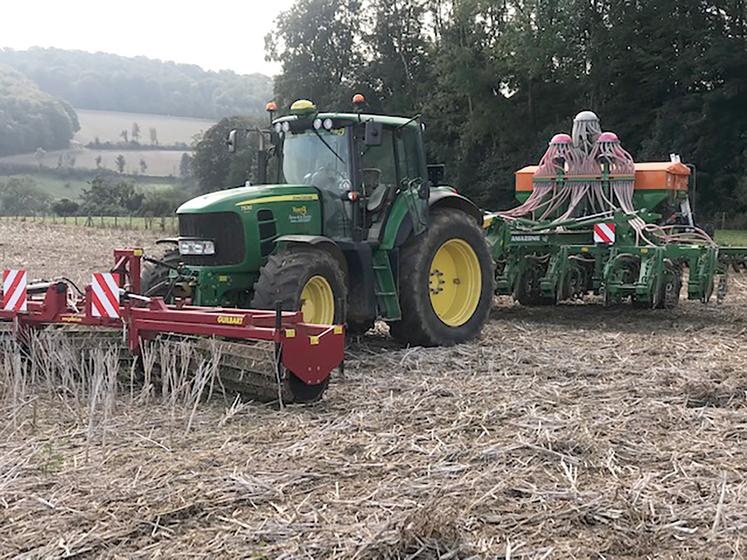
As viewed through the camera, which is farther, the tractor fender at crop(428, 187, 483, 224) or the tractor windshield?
the tractor fender at crop(428, 187, 483, 224)

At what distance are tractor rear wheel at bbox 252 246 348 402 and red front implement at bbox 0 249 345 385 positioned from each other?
1.76ft

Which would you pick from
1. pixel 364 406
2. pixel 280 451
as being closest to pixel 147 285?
pixel 364 406

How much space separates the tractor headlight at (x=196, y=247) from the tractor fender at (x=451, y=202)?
220 cm

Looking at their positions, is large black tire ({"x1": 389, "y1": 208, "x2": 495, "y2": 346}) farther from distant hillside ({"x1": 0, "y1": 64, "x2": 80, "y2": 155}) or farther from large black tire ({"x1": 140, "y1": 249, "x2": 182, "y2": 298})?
distant hillside ({"x1": 0, "y1": 64, "x2": 80, "y2": 155})

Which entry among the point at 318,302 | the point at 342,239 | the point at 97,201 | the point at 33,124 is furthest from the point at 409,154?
the point at 33,124

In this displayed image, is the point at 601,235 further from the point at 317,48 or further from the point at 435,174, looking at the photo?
the point at 317,48

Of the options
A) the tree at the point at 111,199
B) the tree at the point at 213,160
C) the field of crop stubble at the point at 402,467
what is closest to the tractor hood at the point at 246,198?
the field of crop stubble at the point at 402,467

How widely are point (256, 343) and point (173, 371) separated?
54cm

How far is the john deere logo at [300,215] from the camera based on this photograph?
293 inches

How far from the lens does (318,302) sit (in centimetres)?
702

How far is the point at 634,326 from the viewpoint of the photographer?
9.57m

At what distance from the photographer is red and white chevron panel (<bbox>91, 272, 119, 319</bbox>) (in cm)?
598

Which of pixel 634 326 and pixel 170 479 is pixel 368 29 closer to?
pixel 634 326

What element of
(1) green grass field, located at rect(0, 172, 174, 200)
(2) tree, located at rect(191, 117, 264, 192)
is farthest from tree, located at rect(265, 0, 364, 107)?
(1) green grass field, located at rect(0, 172, 174, 200)
